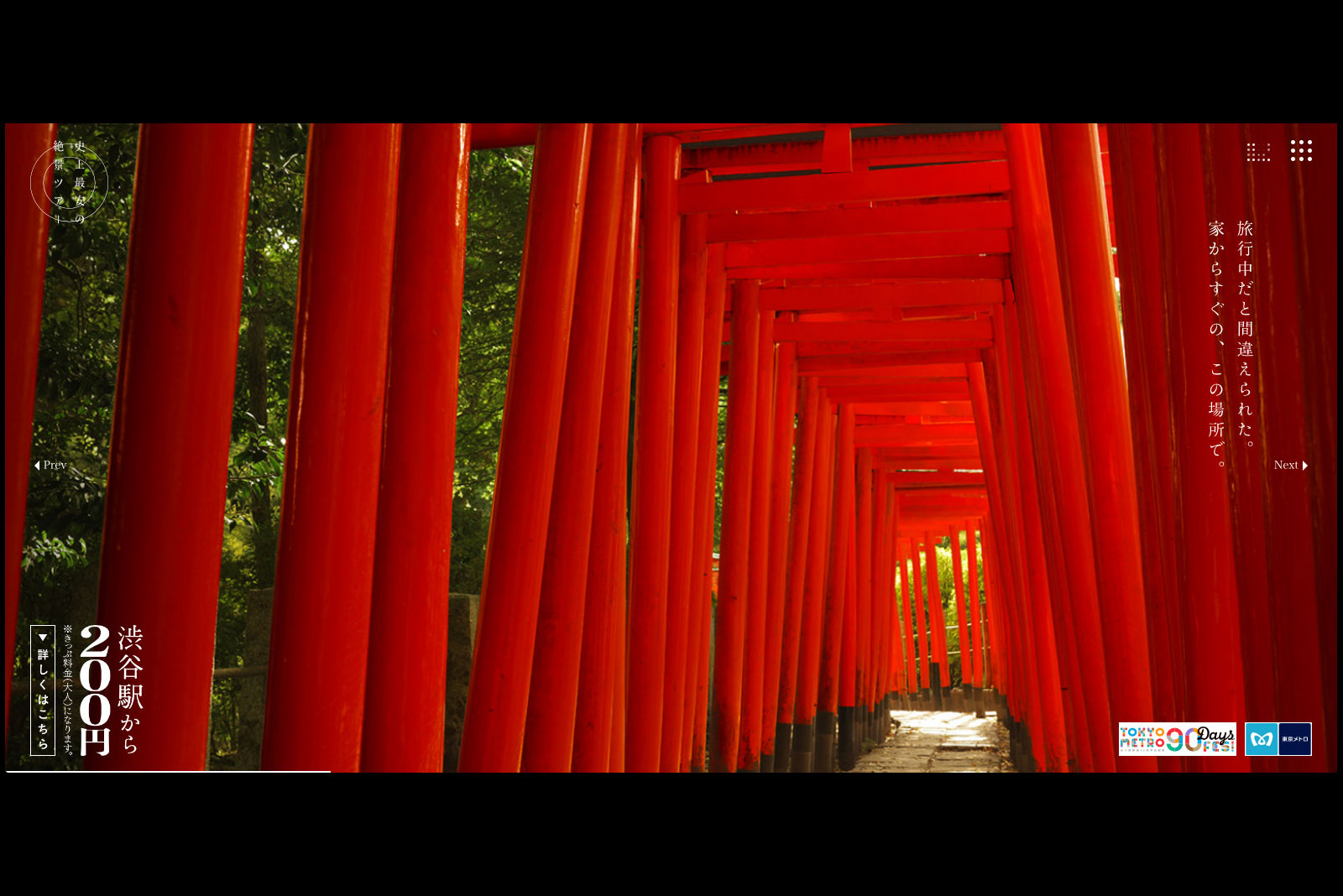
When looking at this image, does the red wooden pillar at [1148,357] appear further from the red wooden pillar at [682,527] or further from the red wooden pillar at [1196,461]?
the red wooden pillar at [682,527]

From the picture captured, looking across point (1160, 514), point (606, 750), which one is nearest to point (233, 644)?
point (606, 750)

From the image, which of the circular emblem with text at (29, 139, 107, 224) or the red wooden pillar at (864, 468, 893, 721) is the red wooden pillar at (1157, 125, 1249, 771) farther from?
the red wooden pillar at (864, 468, 893, 721)

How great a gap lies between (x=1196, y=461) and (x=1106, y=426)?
2.88 meters

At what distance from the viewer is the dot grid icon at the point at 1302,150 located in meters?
2.49

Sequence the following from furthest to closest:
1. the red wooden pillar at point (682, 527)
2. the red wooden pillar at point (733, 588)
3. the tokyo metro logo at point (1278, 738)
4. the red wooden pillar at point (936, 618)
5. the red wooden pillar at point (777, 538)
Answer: the red wooden pillar at point (936, 618)
the red wooden pillar at point (777, 538)
the red wooden pillar at point (733, 588)
the red wooden pillar at point (682, 527)
the tokyo metro logo at point (1278, 738)

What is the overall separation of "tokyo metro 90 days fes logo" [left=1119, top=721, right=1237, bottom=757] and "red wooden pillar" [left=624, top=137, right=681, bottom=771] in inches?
196

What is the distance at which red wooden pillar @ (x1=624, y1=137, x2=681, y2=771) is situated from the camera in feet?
26.4

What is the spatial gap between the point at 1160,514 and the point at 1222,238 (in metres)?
0.94

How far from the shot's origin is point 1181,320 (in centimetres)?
323

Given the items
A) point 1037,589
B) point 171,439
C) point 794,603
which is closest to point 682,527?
point 1037,589

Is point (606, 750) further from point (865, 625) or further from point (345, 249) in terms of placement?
point (865, 625)

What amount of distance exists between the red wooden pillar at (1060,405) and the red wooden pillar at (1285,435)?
12.9 feet

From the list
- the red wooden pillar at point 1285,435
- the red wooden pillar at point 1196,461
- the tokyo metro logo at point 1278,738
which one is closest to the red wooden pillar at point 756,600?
the red wooden pillar at point 1196,461

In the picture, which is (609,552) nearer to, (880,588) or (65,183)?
(65,183)
